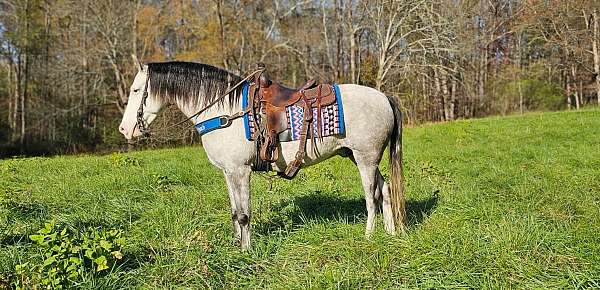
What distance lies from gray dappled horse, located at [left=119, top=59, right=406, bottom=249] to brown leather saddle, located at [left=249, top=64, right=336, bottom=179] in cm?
9

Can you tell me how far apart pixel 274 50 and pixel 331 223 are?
826 inches

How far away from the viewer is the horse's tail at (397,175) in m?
4.34

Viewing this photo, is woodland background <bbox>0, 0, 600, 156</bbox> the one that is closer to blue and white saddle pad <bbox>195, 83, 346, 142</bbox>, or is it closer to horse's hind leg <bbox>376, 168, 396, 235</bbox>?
horse's hind leg <bbox>376, 168, 396, 235</bbox>

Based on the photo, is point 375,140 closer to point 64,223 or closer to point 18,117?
point 64,223

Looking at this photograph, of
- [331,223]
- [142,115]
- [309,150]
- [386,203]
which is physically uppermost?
[142,115]

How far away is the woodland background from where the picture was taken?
2139cm

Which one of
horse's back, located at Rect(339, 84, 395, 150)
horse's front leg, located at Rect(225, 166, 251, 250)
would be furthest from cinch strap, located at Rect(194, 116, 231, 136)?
horse's back, located at Rect(339, 84, 395, 150)

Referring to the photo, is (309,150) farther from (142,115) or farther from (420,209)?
(420,209)

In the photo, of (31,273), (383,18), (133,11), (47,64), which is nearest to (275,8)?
(383,18)

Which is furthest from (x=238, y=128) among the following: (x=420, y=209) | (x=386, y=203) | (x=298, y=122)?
(x=420, y=209)

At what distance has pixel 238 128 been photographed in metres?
3.96

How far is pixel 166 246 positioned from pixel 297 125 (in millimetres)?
1622

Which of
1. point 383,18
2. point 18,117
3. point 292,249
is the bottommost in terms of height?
point 292,249

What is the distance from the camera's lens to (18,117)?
22641 mm
